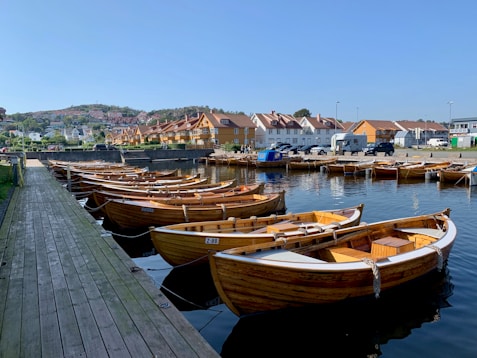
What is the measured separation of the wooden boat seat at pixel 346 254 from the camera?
7.98 metres

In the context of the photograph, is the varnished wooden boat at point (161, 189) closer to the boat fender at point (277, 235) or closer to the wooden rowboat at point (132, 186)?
the wooden rowboat at point (132, 186)

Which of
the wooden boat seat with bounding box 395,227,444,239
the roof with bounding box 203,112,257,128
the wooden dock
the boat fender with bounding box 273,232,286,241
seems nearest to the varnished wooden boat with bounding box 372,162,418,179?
the wooden boat seat with bounding box 395,227,444,239

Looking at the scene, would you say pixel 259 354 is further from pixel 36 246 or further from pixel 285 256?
pixel 36 246

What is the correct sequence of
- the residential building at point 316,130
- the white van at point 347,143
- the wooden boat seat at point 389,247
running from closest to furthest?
1. the wooden boat seat at point 389,247
2. the white van at point 347,143
3. the residential building at point 316,130

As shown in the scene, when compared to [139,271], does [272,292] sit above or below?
below

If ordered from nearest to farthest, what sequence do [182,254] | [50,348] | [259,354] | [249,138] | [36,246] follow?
[50,348] < [259,354] < [36,246] < [182,254] < [249,138]

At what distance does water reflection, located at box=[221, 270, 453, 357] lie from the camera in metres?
6.43

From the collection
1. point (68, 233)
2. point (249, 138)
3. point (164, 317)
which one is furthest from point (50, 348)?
point (249, 138)

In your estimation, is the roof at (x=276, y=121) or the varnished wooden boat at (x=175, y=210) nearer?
the varnished wooden boat at (x=175, y=210)

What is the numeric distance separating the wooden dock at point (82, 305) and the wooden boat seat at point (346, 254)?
4167mm

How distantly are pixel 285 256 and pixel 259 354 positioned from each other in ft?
6.43

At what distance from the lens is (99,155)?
6275cm

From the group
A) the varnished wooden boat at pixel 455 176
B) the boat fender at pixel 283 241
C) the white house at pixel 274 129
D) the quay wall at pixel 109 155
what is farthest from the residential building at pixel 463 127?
the boat fender at pixel 283 241

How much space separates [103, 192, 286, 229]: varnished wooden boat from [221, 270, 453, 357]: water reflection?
6.38 metres
